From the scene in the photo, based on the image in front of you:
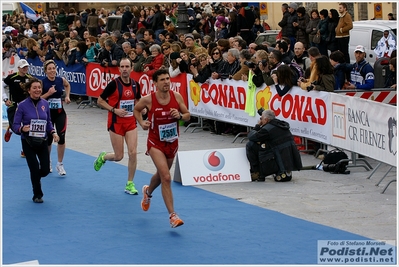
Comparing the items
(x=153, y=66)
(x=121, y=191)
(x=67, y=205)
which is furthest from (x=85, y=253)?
(x=153, y=66)

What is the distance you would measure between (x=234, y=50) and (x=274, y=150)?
4.66 meters

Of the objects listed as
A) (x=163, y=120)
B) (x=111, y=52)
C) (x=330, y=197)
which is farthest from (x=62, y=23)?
(x=163, y=120)

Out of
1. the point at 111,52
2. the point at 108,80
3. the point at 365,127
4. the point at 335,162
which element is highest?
the point at 111,52

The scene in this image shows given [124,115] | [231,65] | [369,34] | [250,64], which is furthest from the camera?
[369,34]

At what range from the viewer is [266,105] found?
1580 centimetres

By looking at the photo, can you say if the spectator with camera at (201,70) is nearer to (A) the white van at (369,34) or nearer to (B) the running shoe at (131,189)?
(B) the running shoe at (131,189)

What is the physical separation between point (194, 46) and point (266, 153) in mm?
6868

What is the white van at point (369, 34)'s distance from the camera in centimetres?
2262

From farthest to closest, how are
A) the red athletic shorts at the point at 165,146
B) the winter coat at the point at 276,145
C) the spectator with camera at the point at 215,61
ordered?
the spectator with camera at the point at 215,61, the winter coat at the point at 276,145, the red athletic shorts at the point at 165,146

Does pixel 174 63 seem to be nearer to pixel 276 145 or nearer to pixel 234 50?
pixel 234 50

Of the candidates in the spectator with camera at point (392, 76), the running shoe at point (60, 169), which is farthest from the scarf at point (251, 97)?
the running shoe at point (60, 169)

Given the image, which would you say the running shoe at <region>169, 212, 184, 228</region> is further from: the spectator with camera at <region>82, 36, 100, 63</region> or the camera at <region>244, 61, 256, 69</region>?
the spectator with camera at <region>82, 36, 100, 63</region>

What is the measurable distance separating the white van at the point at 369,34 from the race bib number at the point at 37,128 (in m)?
12.2

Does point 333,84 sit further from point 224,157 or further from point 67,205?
point 67,205
